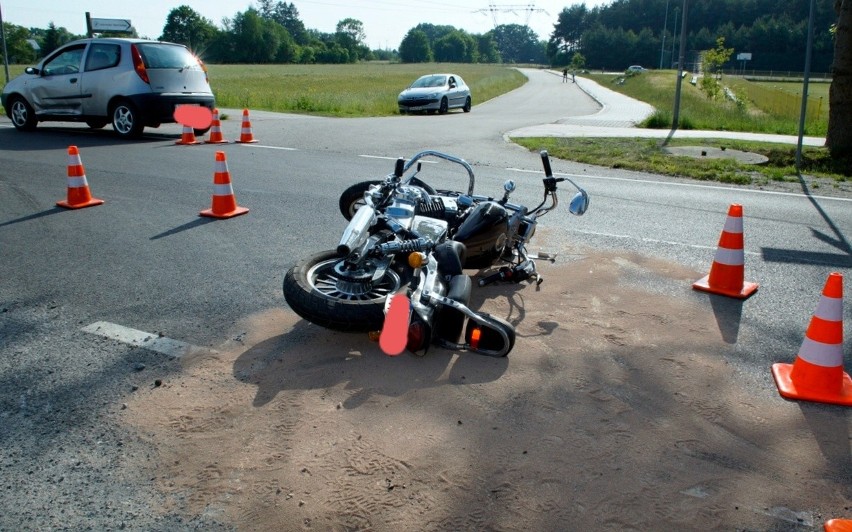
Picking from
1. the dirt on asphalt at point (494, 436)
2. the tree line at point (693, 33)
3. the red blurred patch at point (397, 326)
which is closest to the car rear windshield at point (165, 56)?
the dirt on asphalt at point (494, 436)

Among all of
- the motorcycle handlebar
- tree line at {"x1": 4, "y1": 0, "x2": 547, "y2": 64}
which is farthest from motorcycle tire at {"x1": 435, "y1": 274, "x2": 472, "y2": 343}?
tree line at {"x1": 4, "y1": 0, "x2": 547, "y2": 64}

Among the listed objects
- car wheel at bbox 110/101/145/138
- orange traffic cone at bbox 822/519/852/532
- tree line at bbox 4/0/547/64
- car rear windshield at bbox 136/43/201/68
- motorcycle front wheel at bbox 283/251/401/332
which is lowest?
orange traffic cone at bbox 822/519/852/532

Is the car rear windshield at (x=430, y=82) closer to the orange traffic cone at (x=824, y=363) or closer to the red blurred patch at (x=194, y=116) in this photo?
the red blurred patch at (x=194, y=116)

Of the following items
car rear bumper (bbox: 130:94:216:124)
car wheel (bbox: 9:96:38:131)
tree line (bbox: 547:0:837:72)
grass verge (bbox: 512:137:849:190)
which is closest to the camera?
grass verge (bbox: 512:137:849:190)

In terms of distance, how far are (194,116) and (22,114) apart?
424 centimetres

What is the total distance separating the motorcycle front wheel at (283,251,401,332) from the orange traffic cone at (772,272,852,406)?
242cm

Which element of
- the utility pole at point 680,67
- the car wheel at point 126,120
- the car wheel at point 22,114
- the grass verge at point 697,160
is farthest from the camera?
the utility pole at point 680,67

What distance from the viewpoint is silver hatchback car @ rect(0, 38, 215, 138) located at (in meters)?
13.9

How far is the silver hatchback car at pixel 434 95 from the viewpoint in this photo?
25.6 metres

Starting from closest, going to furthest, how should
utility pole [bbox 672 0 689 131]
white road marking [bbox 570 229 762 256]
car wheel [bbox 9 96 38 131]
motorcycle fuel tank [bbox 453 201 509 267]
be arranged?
motorcycle fuel tank [bbox 453 201 509 267] < white road marking [bbox 570 229 762 256] < car wheel [bbox 9 96 38 131] < utility pole [bbox 672 0 689 131]

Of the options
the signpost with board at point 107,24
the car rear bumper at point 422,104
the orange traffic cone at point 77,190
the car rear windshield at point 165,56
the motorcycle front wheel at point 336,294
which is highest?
the signpost with board at point 107,24

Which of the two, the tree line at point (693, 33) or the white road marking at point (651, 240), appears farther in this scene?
the tree line at point (693, 33)

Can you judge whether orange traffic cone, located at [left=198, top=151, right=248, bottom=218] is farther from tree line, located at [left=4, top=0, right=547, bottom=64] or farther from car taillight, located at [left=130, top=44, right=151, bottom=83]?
tree line, located at [left=4, top=0, right=547, bottom=64]

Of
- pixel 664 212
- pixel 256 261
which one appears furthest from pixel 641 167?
pixel 256 261
